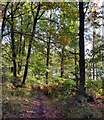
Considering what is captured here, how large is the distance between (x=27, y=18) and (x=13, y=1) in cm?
397

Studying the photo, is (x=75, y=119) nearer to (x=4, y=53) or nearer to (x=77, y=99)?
(x=77, y=99)

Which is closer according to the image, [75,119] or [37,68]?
[75,119]

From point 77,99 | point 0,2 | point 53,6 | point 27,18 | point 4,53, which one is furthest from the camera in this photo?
point 27,18

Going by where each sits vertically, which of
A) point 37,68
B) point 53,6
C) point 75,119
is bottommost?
point 75,119

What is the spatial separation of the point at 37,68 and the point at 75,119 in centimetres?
1052

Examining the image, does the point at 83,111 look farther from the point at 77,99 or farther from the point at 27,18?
the point at 27,18

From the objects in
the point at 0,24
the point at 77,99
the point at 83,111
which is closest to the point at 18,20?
the point at 0,24

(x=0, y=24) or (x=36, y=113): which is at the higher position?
(x=0, y=24)

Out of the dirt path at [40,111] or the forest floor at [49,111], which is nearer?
the forest floor at [49,111]

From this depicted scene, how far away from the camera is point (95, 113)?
375 inches

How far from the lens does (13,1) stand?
1698 centimetres

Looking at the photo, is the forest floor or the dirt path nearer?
the forest floor

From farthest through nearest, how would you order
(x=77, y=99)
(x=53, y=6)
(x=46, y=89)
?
→ 1. (x=46, y=89)
2. (x=53, y=6)
3. (x=77, y=99)

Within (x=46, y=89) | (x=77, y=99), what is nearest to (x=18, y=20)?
(x=46, y=89)
